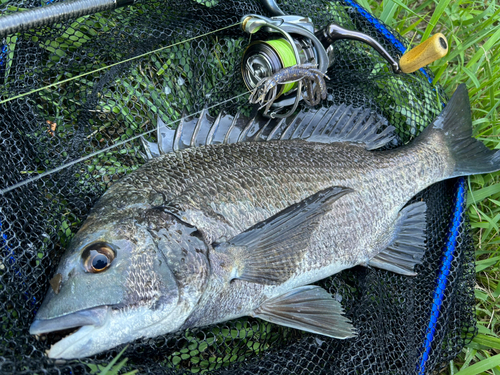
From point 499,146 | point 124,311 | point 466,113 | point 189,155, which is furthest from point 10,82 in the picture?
point 499,146

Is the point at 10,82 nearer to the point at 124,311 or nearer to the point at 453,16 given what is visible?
the point at 124,311

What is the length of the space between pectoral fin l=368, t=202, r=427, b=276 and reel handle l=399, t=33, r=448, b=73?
2.93ft

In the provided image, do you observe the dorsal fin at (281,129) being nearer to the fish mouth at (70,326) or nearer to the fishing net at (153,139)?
the fishing net at (153,139)

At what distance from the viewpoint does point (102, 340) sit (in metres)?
1.68

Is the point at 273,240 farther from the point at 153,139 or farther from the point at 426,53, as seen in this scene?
the point at 426,53

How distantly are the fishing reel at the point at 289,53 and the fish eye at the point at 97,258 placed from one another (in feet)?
→ 3.82

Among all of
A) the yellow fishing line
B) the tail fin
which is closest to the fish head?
the yellow fishing line

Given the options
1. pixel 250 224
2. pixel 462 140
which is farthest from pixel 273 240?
pixel 462 140

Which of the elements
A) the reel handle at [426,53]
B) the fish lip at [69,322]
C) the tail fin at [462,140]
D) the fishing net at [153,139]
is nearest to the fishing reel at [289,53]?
the reel handle at [426,53]

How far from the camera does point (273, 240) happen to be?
2061mm

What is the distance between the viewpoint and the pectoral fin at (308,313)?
222 cm

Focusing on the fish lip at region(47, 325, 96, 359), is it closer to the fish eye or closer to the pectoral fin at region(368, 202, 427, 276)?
the fish eye

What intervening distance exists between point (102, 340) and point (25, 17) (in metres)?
1.54

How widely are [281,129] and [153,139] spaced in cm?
81
